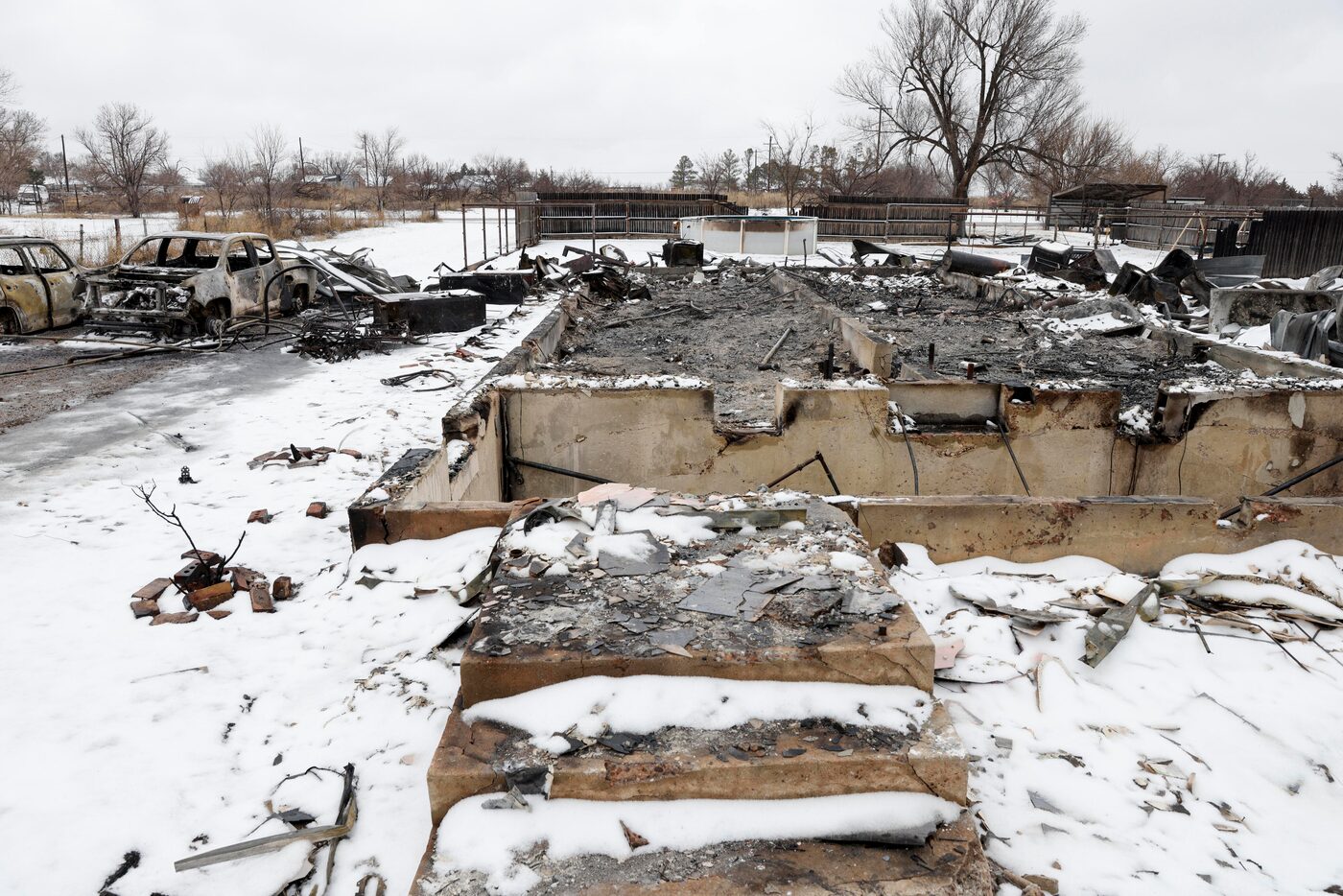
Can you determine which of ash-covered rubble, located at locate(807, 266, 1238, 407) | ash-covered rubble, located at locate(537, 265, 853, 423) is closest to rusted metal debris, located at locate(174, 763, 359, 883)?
ash-covered rubble, located at locate(537, 265, 853, 423)

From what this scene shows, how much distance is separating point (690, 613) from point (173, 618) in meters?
2.93

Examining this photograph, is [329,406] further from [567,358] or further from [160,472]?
[567,358]

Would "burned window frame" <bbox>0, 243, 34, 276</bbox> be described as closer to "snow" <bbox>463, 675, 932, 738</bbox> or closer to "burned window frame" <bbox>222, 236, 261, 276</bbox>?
"burned window frame" <bbox>222, 236, 261, 276</bbox>

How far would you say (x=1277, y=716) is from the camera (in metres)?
3.52

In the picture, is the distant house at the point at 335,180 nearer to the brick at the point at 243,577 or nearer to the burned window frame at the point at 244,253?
the burned window frame at the point at 244,253

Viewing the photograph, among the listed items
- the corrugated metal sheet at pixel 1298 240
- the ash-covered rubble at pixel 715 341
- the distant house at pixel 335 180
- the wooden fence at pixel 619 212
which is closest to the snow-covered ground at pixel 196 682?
the ash-covered rubble at pixel 715 341

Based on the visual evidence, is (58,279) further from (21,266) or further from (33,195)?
(33,195)

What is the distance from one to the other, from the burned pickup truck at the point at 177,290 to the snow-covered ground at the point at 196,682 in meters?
5.46

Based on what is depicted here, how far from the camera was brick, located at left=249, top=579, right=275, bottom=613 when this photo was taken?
4.44 metres

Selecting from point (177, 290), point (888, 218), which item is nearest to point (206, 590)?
point (177, 290)

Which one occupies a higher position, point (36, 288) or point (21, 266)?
point (21, 266)

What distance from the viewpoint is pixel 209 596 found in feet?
14.8

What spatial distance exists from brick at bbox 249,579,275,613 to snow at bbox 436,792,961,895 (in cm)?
238

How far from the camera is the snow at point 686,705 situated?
280cm
